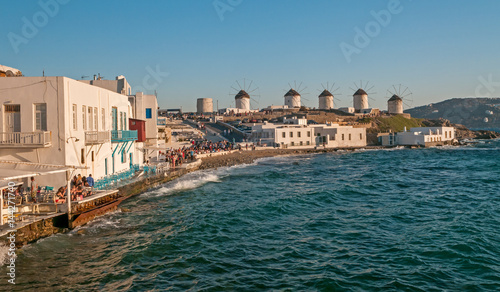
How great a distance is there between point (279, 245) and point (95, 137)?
38.7 feet

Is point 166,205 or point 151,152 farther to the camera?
point 151,152

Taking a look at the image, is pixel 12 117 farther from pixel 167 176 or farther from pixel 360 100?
pixel 360 100

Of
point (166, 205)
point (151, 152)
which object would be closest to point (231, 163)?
point (151, 152)

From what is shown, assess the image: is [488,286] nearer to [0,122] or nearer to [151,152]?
[0,122]

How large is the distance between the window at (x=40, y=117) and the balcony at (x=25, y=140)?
1.58 feet

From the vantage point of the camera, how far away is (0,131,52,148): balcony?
54.7 feet

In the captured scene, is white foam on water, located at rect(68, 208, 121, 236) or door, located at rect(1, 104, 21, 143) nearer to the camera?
white foam on water, located at rect(68, 208, 121, 236)

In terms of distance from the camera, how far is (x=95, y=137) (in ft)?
65.8

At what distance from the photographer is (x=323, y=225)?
54.3ft

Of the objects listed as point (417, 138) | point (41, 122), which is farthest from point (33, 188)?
point (417, 138)

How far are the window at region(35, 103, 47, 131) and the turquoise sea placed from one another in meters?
4.96

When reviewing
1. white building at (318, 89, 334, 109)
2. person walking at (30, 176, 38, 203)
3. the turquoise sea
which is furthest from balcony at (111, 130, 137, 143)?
white building at (318, 89, 334, 109)

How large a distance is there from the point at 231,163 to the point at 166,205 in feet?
70.2

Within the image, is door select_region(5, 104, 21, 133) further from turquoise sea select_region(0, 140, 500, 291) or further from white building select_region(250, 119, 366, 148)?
white building select_region(250, 119, 366, 148)
